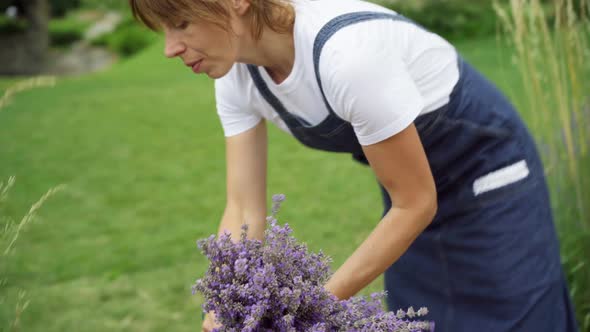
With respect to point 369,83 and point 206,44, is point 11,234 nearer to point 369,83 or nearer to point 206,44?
point 206,44

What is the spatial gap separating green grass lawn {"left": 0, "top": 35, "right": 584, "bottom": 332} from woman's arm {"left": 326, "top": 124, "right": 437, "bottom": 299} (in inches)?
29.4

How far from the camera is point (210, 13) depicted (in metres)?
1.34

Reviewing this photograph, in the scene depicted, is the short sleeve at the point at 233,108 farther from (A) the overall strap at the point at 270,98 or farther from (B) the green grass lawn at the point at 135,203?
(B) the green grass lawn at the point at 135,203

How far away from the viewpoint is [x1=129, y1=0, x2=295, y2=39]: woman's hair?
1.32m

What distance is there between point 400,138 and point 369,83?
0.12 m

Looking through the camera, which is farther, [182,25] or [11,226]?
[182,25]

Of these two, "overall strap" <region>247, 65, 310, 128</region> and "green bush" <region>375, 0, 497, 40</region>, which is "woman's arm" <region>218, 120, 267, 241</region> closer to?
"overall strap" <region>247, 65, 310, 128</region>

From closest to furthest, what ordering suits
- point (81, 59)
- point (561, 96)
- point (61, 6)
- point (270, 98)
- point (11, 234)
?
point (11, 234)
point (270, 98)
point (561, 96)
point (81, 59)
point (61, 6)

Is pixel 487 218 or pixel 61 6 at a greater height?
pixel 487 218

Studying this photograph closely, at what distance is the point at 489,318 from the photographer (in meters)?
1.80

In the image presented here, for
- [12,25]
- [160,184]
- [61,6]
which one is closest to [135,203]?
[160,184]

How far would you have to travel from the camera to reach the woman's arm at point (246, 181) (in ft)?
5.60

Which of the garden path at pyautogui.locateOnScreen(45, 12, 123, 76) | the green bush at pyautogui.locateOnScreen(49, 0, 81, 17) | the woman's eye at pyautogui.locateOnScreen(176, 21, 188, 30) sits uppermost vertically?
the woman's eye at pyautogui.locateOnScreen(176, 21, 188, 30)

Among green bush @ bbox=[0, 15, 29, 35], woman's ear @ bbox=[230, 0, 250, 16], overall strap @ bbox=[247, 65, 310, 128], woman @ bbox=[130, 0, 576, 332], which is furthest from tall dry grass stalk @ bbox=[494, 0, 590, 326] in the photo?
green bush @ bbox=[0, 15, 29, 35]
